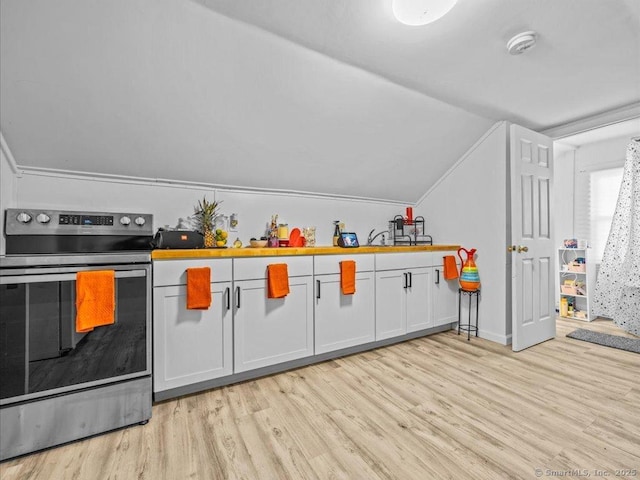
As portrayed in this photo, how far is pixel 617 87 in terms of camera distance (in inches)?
98.0

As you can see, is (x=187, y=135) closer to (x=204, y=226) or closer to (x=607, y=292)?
(x=204, y=226)

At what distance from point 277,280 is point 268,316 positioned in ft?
0.90

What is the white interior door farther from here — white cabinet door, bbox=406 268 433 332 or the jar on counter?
the jar on counter

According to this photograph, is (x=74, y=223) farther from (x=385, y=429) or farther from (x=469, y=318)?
(x=469, y=318)

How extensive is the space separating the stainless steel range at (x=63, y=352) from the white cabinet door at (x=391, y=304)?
185 centimetres

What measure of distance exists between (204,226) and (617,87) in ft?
11.9

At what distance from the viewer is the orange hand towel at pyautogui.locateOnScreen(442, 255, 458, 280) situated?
10.4 feet

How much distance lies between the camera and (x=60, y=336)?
149 centimetres

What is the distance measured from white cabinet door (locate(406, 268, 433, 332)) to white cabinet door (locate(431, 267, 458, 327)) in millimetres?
76

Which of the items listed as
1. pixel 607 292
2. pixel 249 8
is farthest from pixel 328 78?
pixel 607 292

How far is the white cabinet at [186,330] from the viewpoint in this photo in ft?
6.02

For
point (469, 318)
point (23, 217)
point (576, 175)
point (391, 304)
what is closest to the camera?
point (23, 217)

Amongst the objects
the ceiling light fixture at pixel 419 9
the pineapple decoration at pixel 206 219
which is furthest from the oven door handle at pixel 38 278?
the ceiling light fixture at pixel 419 9

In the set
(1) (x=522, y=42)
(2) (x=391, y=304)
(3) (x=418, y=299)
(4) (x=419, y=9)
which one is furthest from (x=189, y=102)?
(3) (x=418, y=299)
